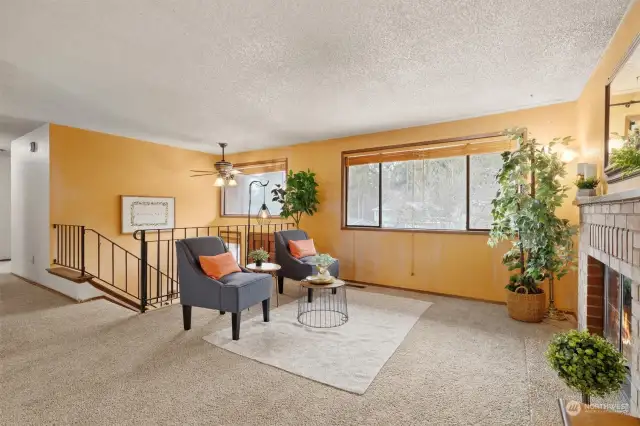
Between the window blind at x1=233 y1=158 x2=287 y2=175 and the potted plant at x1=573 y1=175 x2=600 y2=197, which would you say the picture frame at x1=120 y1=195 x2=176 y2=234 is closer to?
the window blind at x1=233 y1=158 x2=287 y2=175

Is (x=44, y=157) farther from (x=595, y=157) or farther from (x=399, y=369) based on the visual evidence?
(x=595, y=157)

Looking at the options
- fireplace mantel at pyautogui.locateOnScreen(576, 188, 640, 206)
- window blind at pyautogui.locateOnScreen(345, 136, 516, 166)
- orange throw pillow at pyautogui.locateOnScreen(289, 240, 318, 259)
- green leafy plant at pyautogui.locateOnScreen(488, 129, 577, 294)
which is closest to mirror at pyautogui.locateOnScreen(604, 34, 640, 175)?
fireplace mantel at pyautogui.locateOnScreen(576, 188, 640, 206)

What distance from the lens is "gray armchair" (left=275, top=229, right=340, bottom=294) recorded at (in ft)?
14.7

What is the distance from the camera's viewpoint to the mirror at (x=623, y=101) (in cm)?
195

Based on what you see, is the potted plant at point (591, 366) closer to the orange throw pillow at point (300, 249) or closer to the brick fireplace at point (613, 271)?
the brick fireplace at point (613, 271)

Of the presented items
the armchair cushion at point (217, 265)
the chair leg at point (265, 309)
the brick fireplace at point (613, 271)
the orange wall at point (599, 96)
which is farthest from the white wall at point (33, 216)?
the orange wall at point (599, 96)

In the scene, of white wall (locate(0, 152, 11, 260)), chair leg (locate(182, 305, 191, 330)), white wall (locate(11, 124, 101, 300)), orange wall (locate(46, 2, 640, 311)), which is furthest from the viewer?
white wall (locate(0, 152, 11, 260))

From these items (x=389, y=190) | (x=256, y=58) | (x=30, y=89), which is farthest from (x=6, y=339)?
(x=389, y=190)

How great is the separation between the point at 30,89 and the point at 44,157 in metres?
1.85

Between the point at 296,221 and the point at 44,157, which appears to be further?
the point at 296,221

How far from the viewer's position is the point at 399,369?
2510 mm

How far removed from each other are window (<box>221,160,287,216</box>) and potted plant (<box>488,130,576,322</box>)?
405 cm

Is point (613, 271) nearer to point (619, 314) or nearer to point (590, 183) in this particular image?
point (619, 314)
